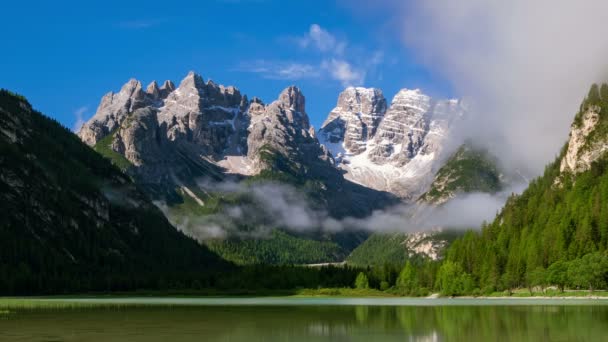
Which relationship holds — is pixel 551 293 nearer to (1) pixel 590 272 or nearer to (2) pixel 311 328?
(1) pixel 590 272

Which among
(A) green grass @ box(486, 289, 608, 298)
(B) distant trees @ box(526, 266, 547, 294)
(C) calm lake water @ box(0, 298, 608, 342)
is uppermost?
(B) distant trees @ box(526, 266, 547, 294)

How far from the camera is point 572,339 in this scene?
209ft

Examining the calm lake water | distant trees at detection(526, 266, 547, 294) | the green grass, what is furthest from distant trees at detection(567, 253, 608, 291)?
the calm lake water

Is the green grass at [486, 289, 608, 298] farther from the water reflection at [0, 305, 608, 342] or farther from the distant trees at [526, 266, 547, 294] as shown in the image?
the water reflection at [0, 305, 608, 342]

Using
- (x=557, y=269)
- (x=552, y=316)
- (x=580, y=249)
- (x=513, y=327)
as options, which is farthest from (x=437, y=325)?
(x=580, y=249)

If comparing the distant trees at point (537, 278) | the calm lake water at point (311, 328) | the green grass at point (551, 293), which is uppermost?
the distant trees at point (537, 278)

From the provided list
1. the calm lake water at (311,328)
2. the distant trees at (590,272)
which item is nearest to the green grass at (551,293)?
the distant trees at (590,272)

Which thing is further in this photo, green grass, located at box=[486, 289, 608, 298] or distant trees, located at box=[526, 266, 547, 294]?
distant trees, located at box=[526, 266, 547, 294]

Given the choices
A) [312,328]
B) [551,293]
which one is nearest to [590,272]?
[551,293]

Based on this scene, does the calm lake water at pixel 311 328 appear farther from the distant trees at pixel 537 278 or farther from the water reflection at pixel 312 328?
the distant trees at pixel 537 278

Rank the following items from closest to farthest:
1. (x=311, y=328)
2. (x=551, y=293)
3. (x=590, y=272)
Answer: (x=311, y=328), (x=590, y=272), (x=551, y=293)

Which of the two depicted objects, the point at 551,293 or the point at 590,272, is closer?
the point at 590,272

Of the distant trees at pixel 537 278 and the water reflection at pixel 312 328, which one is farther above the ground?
the distant trees at pixel 537 278

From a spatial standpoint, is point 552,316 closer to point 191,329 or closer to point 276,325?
point 276,325
